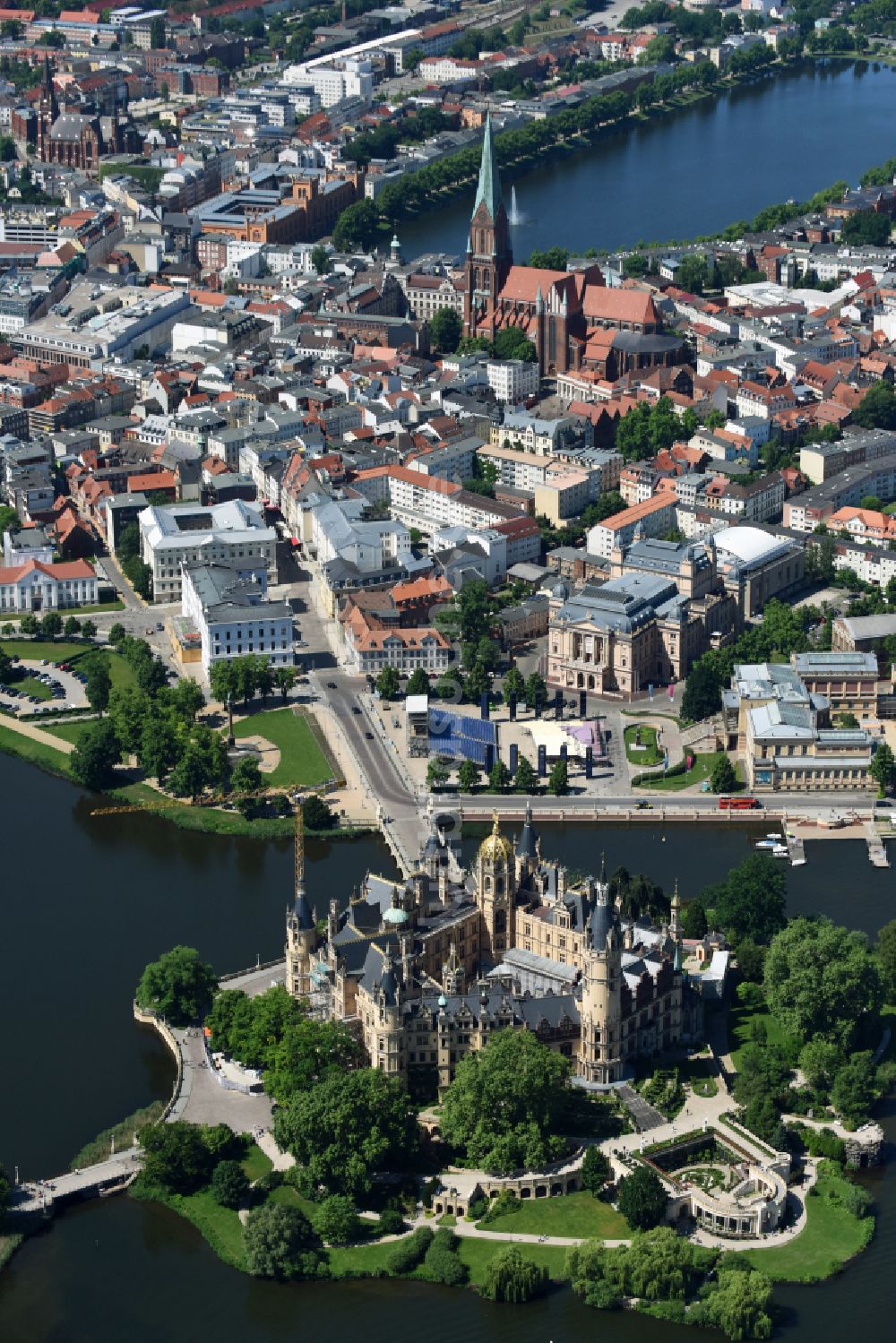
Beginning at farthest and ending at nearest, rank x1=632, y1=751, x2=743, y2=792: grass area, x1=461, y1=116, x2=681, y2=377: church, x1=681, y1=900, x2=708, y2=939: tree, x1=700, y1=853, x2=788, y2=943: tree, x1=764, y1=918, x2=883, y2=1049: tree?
x1=461, y1=116, x2=681, y2=377: church → x1=632, y1=751, x2=743, y2=792: grass area → x1=700, y1=853, x2=788, y2=943: tree → x1=681, y1=900, x2=708, y2=939: tree → x1=764, y1=918, x2=883, y2=1049: tree

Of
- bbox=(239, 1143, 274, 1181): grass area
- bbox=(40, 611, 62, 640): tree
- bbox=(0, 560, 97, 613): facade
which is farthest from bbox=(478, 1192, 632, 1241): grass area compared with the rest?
bbox=(0, 560, 97, 613): facade

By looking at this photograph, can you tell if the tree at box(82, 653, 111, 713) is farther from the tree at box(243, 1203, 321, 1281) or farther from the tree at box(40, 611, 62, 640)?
the tree at box(243, 1203, 321, 1281)

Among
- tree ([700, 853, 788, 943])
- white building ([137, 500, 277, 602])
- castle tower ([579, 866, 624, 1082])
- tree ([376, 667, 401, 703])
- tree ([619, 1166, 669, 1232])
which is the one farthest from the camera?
white building ([137, 500, 277, 602])

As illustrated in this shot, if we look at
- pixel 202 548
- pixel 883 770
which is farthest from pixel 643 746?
pixel 202 548

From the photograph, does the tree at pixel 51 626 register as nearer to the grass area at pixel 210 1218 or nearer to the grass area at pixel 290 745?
the grass area at pixel 290 745

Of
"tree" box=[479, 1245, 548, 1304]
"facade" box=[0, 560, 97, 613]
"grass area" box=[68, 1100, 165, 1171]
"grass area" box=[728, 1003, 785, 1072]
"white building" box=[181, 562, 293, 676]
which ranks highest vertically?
"facade" box=[0, 560, 97, 613]

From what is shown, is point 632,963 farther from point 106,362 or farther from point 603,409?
point 106,362

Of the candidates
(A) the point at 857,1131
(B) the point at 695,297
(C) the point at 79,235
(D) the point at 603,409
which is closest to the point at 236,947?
(A) the point at 857,1131
